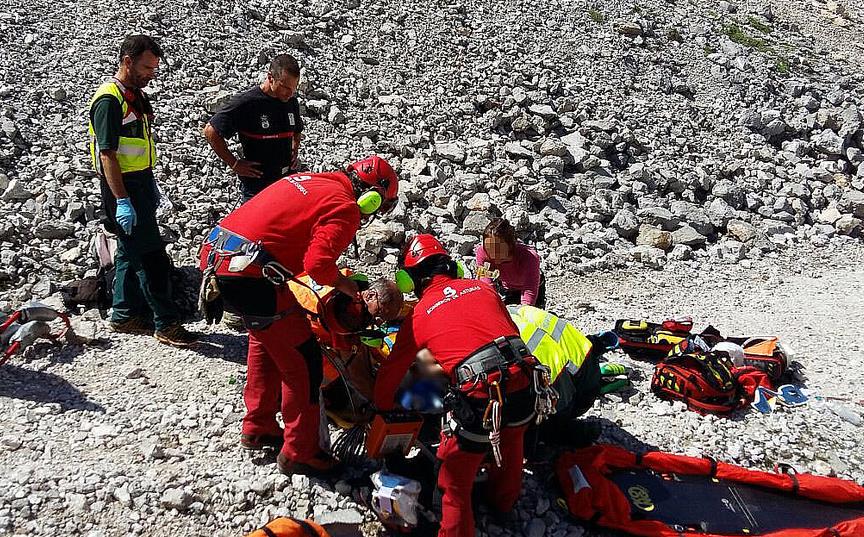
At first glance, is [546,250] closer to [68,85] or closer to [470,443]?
[470,443]

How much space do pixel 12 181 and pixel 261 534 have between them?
585 cm

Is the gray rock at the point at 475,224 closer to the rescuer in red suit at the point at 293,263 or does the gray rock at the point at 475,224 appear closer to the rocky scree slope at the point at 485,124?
the rocky scree slope at the point at 485,124

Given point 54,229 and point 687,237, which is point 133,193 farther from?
point 687,237

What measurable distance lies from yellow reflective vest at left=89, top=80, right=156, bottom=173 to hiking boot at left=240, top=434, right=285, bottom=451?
2383mm

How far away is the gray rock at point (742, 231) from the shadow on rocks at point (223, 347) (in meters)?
6.93

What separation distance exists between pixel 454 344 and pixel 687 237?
6397mm

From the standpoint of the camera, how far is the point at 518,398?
3.78 meters

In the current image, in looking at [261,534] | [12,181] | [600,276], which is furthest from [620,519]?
[12,181]

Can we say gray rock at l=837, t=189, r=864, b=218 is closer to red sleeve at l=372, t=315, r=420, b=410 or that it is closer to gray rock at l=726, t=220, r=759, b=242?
gray rock at l=726, t=220, r=759, b=242

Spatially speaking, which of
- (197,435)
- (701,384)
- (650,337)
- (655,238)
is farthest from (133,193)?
(655,238)

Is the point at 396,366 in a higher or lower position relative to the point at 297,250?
lower

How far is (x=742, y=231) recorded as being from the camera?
953cm

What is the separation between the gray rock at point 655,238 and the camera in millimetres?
9055

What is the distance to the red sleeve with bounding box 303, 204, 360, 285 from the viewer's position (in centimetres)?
389
